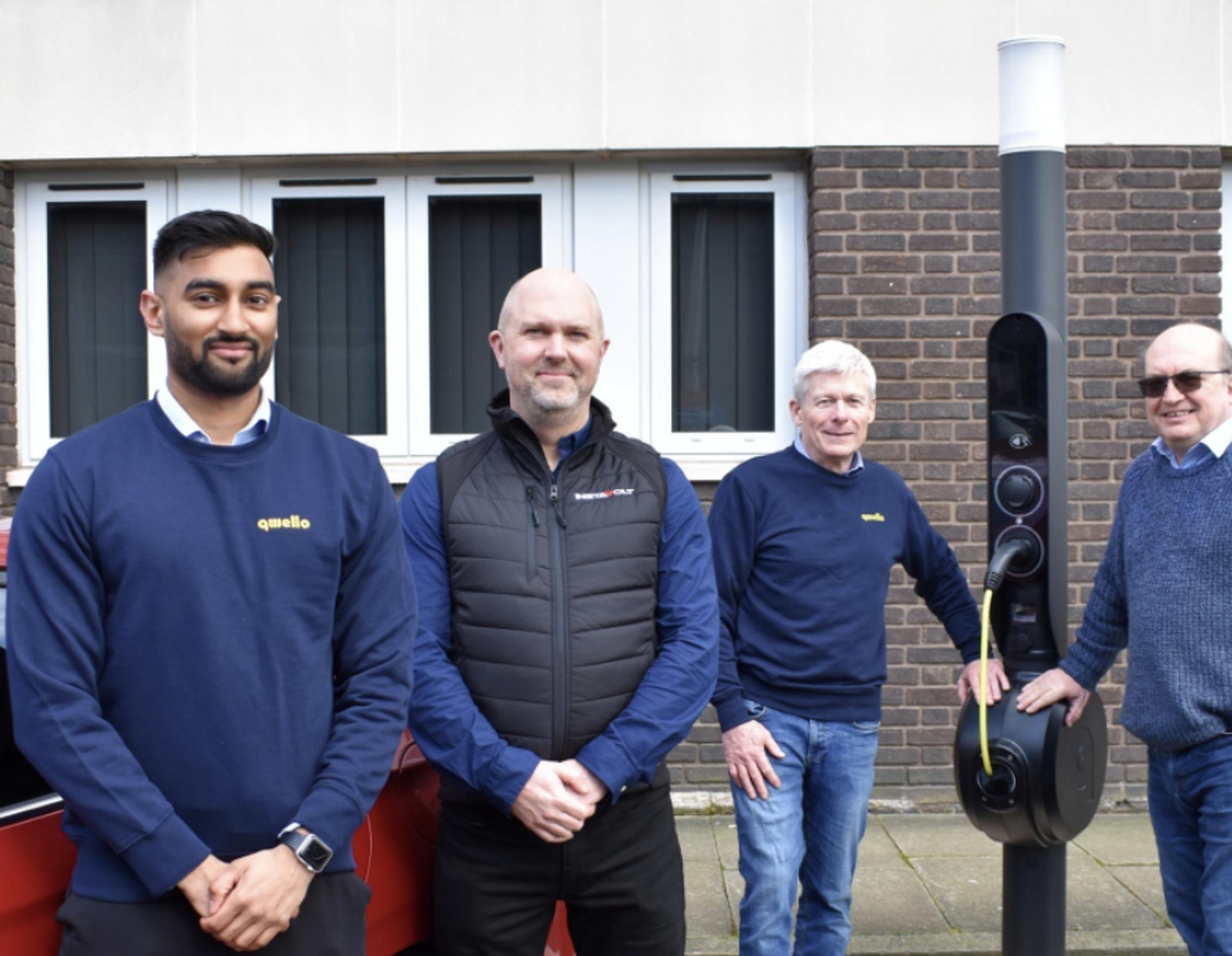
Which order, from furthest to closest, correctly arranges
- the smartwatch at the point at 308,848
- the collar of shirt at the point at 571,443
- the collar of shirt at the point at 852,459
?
the collar of shirt at the point at 852,459 → the collar of shirt at the point at 571,443 → the smartwatch at the point at 308,848

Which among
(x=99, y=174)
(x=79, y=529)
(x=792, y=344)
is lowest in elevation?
(x=79, y=529)

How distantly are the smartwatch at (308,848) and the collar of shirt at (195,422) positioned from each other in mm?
655

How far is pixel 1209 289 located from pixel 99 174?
5398mm

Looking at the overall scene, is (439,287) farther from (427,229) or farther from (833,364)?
(833,364)

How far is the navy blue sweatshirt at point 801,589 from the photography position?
11.0 ft

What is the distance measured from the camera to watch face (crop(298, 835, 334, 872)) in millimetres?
2064

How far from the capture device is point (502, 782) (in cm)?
254

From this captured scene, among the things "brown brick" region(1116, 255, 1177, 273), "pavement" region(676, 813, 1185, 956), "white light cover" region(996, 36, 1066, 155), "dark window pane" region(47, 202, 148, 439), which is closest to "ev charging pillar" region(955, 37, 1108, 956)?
"white light cover" region(996, 36, 1066, 155)

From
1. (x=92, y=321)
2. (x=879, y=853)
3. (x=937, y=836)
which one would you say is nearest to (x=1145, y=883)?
(x=937, y=836)

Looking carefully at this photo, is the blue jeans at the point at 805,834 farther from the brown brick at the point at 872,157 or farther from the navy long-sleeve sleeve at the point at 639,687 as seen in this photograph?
the brown brick at the point at 872,157

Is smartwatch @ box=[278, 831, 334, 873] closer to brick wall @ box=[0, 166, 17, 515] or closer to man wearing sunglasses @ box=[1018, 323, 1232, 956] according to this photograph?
man wearing sunglasses @ box=[1018, 323, 1232, 956]

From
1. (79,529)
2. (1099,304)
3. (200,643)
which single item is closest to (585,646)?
(200,643)

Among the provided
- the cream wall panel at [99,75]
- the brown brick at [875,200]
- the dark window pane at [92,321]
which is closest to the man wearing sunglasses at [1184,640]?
A: the brown brick at [875,200]

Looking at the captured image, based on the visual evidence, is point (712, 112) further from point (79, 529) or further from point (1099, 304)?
point (79, 529)
